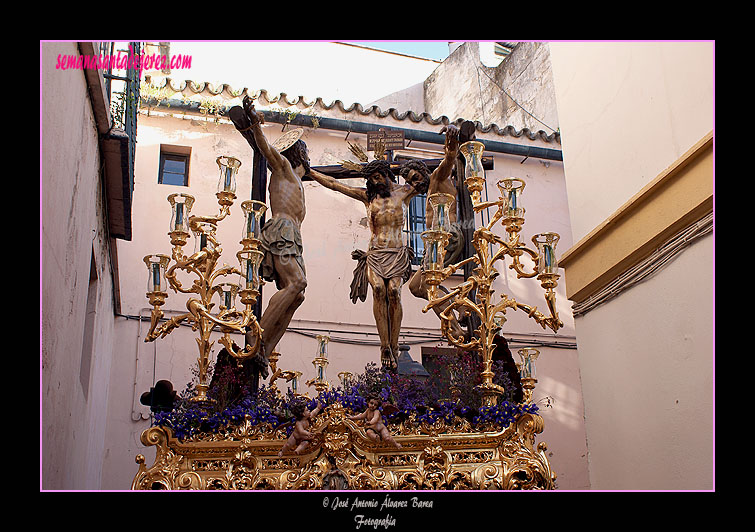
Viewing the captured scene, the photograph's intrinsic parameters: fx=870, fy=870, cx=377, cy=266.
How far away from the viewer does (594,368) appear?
6320 millimetres

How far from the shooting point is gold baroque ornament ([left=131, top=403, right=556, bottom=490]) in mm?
5473

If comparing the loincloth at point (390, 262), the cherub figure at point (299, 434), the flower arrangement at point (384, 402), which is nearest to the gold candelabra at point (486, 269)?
the flower arrangement at point (384, 402)

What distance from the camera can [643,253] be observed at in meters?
5.73

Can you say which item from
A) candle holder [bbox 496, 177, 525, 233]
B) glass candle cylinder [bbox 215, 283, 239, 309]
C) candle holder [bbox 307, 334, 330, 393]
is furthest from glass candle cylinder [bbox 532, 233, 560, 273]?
glass candle cylinder [bbox 215, 283, 239, 309]

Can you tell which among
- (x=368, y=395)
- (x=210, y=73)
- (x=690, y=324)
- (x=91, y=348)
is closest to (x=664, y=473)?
(x=690, y=324)

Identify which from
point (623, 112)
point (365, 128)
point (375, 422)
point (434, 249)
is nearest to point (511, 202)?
point (434, 249)

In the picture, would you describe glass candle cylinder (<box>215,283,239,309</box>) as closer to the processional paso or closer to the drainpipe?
the processional paso

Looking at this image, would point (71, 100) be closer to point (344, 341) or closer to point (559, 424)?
point (344, 341)

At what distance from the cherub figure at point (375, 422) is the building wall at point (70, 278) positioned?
198cm

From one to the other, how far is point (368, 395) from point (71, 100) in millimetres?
2800

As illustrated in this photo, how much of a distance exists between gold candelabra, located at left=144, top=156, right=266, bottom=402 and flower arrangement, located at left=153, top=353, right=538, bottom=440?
6.1 inches

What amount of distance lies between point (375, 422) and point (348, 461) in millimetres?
300

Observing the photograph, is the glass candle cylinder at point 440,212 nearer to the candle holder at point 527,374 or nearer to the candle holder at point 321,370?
the candle holder at point 527,374

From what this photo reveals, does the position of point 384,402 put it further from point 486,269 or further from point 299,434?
point 486,269
